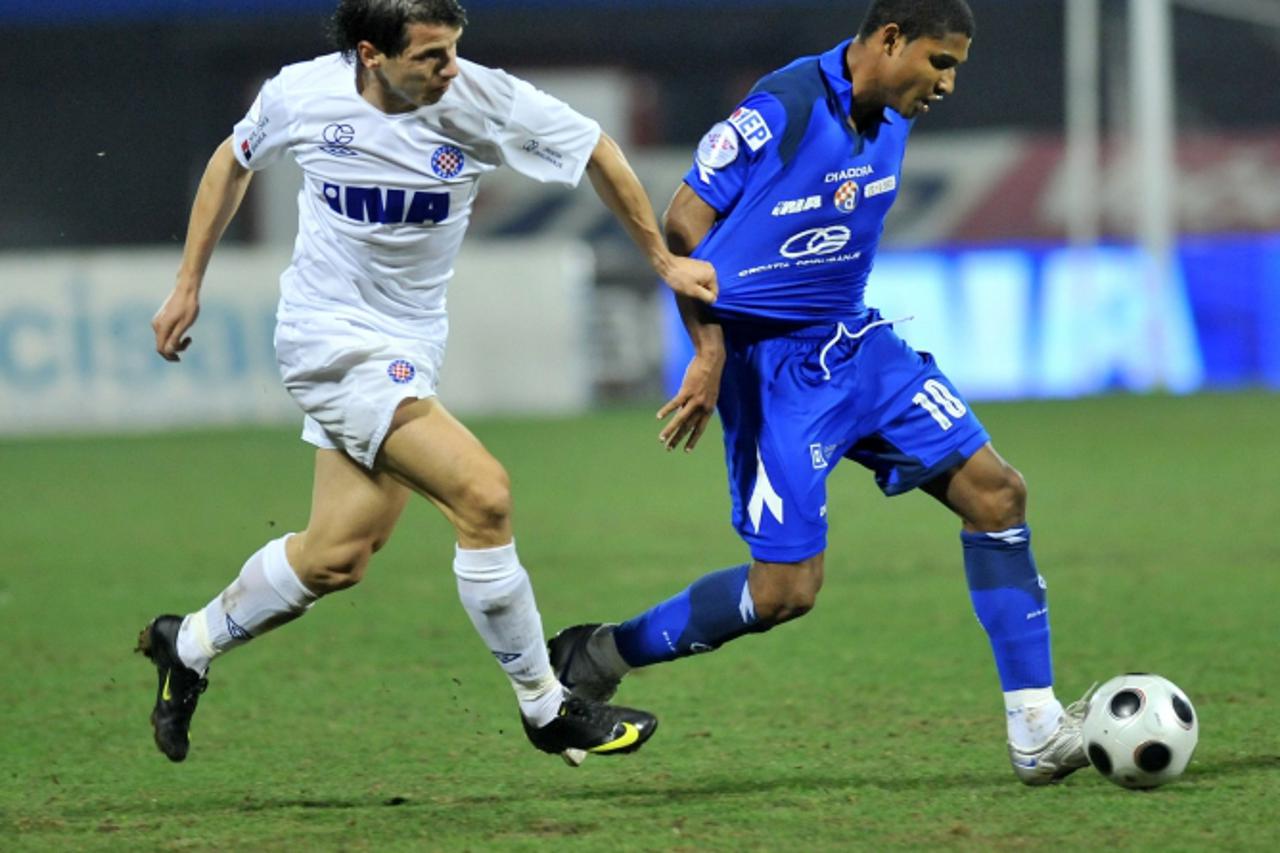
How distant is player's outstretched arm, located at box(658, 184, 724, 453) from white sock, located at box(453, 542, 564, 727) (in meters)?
0.51

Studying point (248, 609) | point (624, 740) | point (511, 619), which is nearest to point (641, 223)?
point (511, 619)

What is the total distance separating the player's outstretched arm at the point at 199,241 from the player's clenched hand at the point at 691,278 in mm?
1101

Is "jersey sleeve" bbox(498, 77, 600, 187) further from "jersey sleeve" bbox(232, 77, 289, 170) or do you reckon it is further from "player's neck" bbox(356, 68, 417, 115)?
"jersey sleeve" bbox(232, 77, 289, 170)

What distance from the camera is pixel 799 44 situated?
1224 inches

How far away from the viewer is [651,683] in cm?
673

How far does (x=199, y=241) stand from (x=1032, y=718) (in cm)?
237

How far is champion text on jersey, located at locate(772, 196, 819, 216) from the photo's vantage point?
515 centimetres

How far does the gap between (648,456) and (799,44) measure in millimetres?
17716

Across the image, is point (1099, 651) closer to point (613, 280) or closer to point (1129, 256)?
point (613, 280)

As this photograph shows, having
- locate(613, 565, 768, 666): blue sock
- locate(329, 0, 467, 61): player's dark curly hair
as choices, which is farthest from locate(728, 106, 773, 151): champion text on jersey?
locate(613, 565, 768, 666): blue sock

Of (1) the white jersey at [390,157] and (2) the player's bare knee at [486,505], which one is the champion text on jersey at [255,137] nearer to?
(1) the white jersey at [390,157]

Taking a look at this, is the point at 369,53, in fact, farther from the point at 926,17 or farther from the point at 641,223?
the point at 926,17

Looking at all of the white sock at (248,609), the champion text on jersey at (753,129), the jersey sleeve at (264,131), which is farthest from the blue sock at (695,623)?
the jersey sleeve at (264,131)

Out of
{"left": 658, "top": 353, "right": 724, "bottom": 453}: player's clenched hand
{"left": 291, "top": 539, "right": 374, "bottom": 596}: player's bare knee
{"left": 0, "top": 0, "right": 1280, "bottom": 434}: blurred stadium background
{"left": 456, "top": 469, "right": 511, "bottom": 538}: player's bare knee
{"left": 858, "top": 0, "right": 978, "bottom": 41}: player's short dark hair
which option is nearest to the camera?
{"left": 456, "top": 469, "right": 511, "bottom": 538}: player's bare knee
